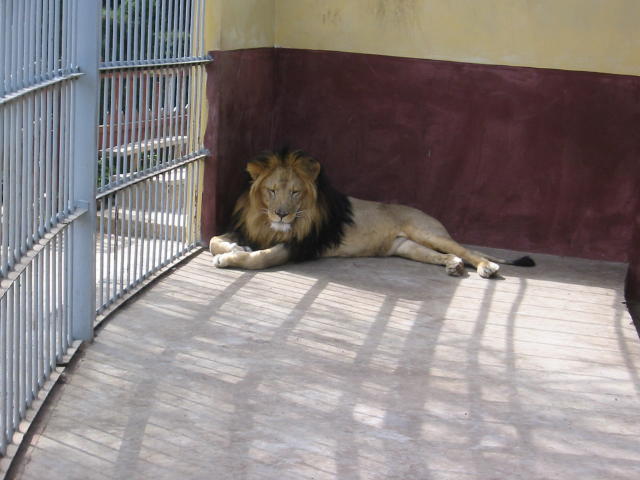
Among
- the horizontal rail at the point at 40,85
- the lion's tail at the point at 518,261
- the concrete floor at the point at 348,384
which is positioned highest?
the horizontal rail at the point at 40,85

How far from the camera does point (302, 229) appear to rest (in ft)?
21.5

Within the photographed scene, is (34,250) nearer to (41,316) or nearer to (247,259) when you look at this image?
(41,316)

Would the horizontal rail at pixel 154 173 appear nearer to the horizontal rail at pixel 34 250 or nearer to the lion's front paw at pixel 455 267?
the horizontal rail at pixel 34 250

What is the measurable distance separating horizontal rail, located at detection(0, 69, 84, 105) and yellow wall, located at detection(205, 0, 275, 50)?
2065 millimetres

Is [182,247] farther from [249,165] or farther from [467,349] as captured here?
[467,349]

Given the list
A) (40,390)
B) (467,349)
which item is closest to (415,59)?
(467,349)

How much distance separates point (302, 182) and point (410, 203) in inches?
47.1

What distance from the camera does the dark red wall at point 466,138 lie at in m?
7.03

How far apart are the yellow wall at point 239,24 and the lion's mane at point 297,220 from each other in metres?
0.79

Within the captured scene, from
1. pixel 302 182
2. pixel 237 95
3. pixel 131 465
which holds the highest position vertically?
pixel 237 95

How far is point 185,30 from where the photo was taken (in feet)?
20.0

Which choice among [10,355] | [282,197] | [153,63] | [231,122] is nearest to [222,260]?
[282,197]

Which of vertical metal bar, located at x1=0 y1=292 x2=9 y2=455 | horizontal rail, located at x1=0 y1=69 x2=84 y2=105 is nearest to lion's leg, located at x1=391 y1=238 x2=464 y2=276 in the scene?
horizontal rail, located at x1=0 y1=69 x2=84 y2=105

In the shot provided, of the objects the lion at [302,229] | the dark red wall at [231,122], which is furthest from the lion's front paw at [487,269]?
the dark red wall at [231,122]
